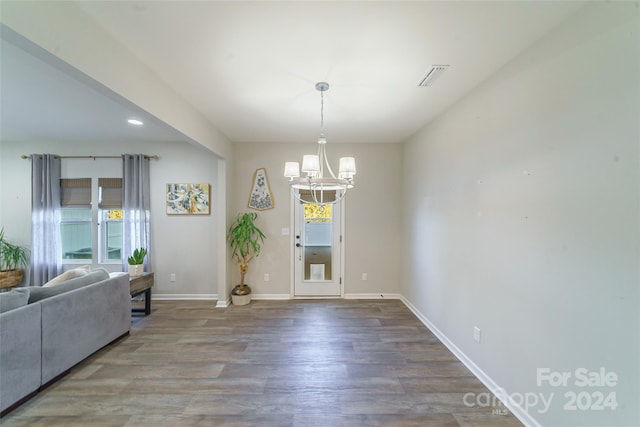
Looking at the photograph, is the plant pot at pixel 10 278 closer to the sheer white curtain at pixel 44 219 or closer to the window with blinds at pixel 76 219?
the sheer white curtain at pixel 44 219

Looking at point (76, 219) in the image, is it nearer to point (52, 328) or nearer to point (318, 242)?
point (52, 328)

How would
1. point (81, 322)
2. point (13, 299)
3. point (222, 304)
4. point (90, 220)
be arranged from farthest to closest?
1. point (90, 220)
2. point (222, 304)
3. point (81, 322)
4. point (13, 299)

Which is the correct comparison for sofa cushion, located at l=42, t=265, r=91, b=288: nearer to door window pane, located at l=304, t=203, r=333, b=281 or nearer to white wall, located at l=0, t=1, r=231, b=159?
white wall, located at l=0, t=1, r=231, b=159

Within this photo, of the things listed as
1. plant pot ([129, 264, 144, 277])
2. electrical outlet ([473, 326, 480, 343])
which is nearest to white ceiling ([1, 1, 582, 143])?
plant pot ([129, 264, 144, 277])

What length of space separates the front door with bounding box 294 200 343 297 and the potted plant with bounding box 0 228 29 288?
14.8ft

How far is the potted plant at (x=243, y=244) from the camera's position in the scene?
3814mm

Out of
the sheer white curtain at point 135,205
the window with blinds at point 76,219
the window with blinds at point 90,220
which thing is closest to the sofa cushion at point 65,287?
the sheer white curtain at point 135,205

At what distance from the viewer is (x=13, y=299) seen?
192cm

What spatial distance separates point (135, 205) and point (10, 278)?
7.29 ft

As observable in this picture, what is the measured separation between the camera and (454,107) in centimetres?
258

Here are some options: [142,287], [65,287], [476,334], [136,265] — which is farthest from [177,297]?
[476,334]

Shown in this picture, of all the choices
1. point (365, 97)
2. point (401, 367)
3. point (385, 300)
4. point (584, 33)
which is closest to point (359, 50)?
point (365, 97)

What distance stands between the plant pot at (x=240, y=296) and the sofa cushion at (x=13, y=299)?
7.25 feet

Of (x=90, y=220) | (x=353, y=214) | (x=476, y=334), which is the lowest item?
(x=476, y=334)
